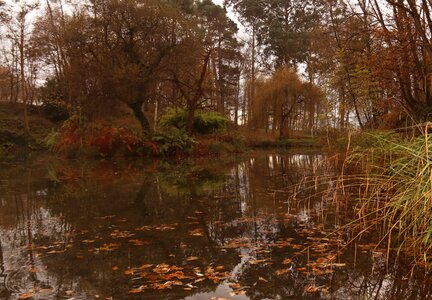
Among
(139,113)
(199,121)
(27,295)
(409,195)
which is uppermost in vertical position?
(139,113)

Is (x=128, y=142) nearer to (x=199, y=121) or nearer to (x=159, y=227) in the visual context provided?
(x=199, y=121)

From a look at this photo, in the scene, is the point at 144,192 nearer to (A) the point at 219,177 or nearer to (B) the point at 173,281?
(A) the point at 219,177

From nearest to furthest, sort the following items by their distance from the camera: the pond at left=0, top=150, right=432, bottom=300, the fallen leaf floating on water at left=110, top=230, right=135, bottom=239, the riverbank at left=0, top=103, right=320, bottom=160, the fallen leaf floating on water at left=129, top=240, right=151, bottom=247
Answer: the pond at left=0, top=150, right=432, bottom=300, the fallen leaf floating on water at left=129, top=240, right=151, bottom=247, the fallen leaf floating on water at left=110, top=230, right=135, bottom=239, the riverbank at left=0, top=103, right=320, bottom=160

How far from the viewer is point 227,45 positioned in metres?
A: 33.2

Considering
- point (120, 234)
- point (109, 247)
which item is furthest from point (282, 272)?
point (120, 234)

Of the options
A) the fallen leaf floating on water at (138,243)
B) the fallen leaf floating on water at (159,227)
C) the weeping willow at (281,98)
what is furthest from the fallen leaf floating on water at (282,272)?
the weeping willow at (281,98)

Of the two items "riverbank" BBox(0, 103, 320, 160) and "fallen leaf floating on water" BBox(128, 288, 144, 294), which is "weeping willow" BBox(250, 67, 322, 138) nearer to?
"riverbank" BBox(0, 103, 320, 160)

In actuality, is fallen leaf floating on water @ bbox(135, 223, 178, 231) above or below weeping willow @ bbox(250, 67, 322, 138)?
below

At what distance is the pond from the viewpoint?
3.02m

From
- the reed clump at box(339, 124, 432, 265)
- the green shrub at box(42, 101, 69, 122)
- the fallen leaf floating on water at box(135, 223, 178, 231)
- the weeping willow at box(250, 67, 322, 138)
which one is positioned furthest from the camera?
the green shrub at box(42, 101, 69, 122)

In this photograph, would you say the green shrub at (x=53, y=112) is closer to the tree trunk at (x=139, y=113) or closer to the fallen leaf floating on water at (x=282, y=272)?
the tree trunk at (x=139, y=113)

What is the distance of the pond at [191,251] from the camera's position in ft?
9.89

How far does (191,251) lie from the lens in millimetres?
3988

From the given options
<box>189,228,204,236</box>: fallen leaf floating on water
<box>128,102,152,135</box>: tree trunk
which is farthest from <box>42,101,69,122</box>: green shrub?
<box>189,228,204,236</box>: fallen leaf floating on water
